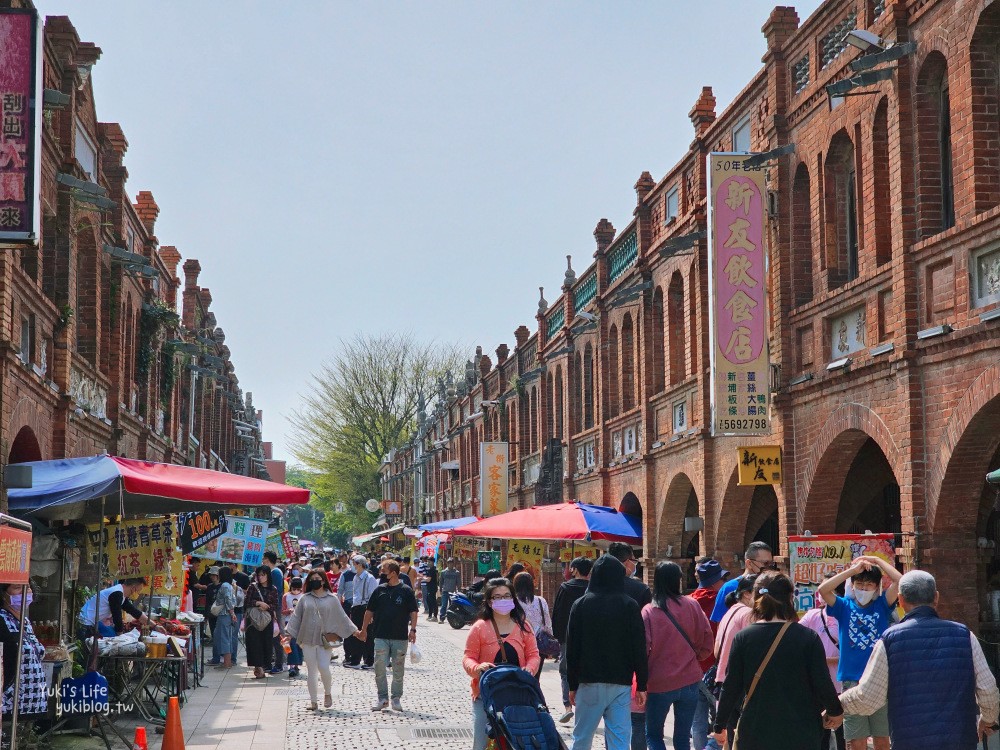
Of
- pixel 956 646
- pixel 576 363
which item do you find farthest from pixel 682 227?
pixel 956 646

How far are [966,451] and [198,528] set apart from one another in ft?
40.6

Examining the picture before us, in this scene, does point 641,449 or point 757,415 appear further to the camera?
point 641,449

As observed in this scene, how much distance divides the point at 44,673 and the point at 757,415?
9.53m

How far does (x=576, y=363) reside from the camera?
32406 mm

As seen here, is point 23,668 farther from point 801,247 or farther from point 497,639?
point 801,247

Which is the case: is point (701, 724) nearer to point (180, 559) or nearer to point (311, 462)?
point (180, 559)

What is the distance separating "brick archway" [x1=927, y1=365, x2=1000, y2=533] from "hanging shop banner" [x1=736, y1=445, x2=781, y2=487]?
405 cm

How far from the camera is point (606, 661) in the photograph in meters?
8.70

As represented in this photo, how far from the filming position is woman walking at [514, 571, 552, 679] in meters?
13.9

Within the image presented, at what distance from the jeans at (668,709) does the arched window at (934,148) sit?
21.0ft

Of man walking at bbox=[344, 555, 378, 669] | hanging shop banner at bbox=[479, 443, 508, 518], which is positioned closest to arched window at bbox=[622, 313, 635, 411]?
man walking at bbox=[344, 555, 378, 669]

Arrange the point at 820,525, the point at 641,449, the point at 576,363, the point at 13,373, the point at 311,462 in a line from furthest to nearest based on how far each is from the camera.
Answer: the point at 311,462 → the point at 576,363 → the point at 641,449 → the point at 820,525 → the point at 13,373

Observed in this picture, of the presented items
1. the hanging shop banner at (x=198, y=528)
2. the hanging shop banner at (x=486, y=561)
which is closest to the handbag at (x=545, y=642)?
the hanging shop banner at (x=198, y=528)

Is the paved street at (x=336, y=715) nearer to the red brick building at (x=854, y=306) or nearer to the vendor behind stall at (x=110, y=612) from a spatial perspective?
the vendor behind stall at (x=110, y=612)
